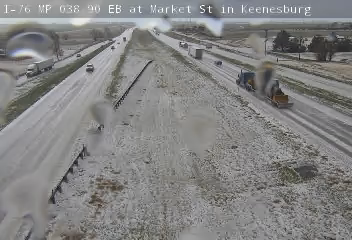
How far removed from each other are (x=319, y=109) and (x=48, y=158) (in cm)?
2462

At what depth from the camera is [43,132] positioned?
89.8ft

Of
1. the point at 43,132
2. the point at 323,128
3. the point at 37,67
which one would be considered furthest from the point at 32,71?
the point at 323,128

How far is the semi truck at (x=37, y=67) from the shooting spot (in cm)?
6356

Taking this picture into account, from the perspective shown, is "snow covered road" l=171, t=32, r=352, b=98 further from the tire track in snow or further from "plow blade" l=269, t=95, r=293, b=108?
the tire track in snow

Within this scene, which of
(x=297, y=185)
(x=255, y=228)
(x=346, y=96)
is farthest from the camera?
(x=346, y=96)

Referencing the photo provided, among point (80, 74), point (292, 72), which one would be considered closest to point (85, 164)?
point (80, 74)

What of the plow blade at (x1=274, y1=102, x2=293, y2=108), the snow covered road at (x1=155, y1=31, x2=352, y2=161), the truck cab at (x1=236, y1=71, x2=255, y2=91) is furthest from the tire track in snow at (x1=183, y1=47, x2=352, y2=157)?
the truck cab at (x1=236, y1=71, x2=255, y2=91)

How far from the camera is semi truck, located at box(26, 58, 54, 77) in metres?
63.6

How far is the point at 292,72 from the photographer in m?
59.6

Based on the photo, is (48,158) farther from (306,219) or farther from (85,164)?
(306,219)

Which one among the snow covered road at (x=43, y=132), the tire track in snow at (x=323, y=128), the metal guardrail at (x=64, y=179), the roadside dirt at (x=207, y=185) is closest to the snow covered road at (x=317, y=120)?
the tire track in snow at (x=323, y=128)

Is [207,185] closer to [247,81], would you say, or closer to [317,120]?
[317,120]

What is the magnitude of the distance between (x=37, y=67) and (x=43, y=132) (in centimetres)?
4262

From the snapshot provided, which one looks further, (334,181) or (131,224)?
(334,181)
